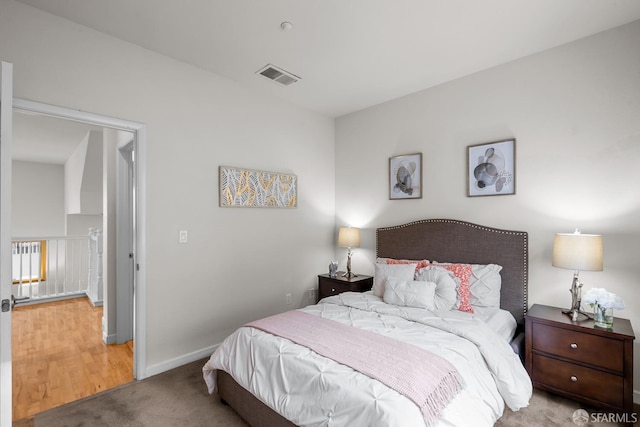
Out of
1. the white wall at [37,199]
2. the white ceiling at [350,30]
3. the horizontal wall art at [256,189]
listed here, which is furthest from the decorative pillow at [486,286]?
the white wall at [37,199]

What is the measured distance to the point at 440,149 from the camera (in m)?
3.39

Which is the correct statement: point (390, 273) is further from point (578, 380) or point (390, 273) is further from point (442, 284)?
point (578, 380)

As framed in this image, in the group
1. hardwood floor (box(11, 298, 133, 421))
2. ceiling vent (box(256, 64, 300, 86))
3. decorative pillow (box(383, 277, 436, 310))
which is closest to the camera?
hardwood floor (box(11, 298, 133, 421))

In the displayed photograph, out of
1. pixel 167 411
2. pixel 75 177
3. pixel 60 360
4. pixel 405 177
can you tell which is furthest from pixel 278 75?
pixel 75 177

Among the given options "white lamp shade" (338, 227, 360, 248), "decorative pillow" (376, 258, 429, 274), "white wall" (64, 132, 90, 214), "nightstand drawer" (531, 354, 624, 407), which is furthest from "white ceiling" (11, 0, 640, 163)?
"white wall" (64, 132, 90, 214)

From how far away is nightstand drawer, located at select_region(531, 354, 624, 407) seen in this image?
2.07 meters

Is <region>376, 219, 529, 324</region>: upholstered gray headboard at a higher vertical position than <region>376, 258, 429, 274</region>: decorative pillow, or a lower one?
higher

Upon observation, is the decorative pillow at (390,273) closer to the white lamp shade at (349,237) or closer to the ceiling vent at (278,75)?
the white lamp shade at (349,237)

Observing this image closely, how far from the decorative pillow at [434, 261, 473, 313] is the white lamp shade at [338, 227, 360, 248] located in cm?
118

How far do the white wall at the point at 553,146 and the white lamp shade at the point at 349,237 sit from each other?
0.62m

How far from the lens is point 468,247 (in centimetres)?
310

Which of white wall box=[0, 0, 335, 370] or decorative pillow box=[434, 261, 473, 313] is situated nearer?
white wall box=[0, 0, 335, 370]

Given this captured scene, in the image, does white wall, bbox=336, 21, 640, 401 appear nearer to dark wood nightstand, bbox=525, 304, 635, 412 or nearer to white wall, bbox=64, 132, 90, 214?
dark wood nightstand, bbox=525, 304, 635, 412

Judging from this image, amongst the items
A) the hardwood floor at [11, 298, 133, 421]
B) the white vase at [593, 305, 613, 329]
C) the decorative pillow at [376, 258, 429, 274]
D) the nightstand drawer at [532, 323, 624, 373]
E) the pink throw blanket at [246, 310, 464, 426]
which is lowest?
the hardwood floor at [11, 298, 133, 421]
